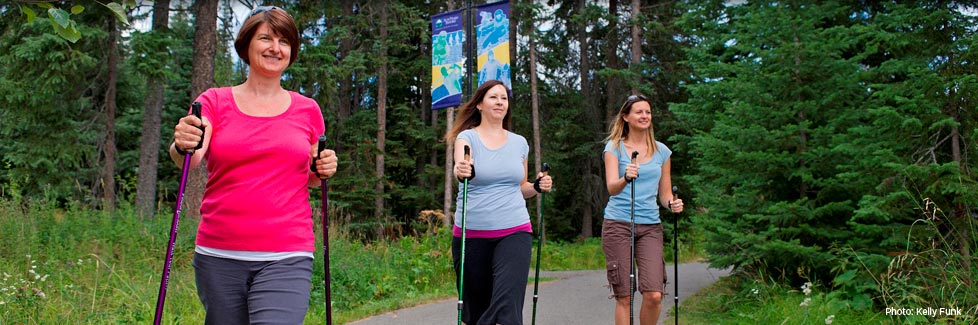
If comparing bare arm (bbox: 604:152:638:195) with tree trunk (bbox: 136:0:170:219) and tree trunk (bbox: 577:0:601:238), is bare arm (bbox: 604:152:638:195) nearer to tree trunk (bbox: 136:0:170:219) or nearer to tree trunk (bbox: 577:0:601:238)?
tree trunk (bbox: 136:0:170:219)

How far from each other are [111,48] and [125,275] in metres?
11.5

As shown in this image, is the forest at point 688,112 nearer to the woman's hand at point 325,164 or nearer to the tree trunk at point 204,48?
the tree trunk at point 204,48

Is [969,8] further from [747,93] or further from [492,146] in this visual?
[492,146]

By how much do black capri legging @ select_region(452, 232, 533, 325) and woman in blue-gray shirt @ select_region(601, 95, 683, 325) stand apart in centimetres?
123

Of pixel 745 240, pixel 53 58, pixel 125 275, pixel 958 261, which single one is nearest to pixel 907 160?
pixel 958 261

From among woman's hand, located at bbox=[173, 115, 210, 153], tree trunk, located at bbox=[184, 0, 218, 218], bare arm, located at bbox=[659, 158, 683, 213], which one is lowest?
bare arm, located at bbox=[659, 158, 683, 213]

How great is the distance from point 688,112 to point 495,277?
23.4 ft

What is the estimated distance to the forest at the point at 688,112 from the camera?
6.59m

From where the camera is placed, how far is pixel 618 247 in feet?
17.6

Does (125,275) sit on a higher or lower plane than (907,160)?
lower

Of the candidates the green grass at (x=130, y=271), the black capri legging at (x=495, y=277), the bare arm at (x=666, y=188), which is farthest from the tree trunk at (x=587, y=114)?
the black capri legging at (x=495, y=277)

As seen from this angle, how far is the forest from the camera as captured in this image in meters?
6.59

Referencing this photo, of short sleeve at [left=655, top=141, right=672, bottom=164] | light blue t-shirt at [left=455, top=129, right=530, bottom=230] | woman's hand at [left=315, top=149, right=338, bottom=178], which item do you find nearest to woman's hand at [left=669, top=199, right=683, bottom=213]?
short sleeve at [left=655, top=141, right=672, bottom=164]

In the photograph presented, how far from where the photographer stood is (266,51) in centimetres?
284
